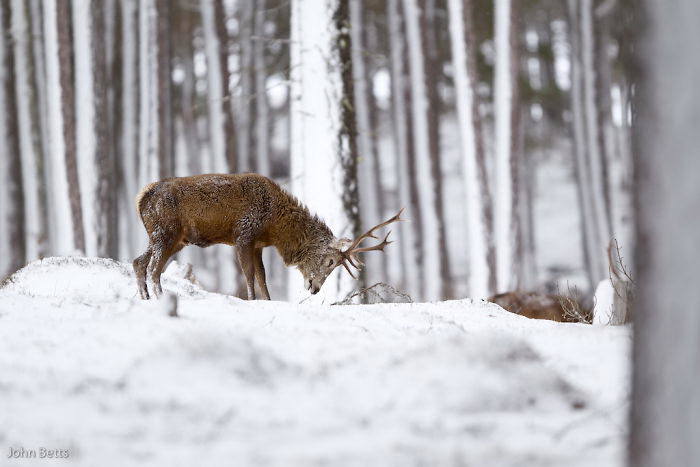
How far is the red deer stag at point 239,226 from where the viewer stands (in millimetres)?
6527

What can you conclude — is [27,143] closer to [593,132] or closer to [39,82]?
[39,82]

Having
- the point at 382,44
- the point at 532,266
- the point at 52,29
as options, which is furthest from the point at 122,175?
the point at 532,266

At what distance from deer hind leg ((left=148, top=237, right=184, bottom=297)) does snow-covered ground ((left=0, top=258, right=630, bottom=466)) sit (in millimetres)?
1142

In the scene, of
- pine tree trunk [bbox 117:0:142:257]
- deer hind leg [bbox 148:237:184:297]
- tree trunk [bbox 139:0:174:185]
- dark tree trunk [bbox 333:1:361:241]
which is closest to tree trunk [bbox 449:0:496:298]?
dark tree trunk [bbox 333:1:361:241]

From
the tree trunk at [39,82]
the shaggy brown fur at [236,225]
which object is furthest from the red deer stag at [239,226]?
the tree trunk at [39,82]

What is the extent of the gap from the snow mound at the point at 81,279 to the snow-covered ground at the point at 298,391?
1480 mm

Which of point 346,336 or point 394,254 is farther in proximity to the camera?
point 394,254

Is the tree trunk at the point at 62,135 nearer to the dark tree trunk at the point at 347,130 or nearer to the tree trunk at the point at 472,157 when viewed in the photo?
the dark tree trunk at the point at 347,130

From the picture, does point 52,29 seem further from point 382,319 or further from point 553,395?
point 553,395

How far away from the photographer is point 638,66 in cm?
277

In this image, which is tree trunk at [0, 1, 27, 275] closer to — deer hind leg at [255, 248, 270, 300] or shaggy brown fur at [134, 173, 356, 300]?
deer hind leg at [255, 248, 270, 300]

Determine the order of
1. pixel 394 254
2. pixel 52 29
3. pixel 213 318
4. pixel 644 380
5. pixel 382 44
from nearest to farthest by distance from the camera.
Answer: pixel 644 380
pixel 213 318
pixel 52 29
pixel 382 44
pixel 394 254

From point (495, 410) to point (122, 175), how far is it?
56.0ft

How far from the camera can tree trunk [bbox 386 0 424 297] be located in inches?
715
